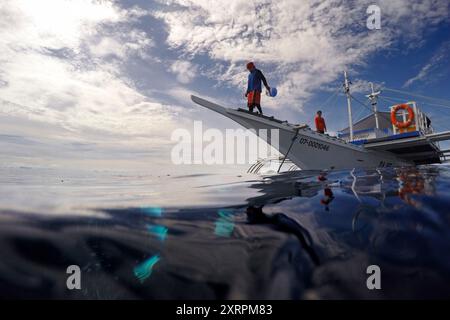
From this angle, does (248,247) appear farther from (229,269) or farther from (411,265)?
(411,265)

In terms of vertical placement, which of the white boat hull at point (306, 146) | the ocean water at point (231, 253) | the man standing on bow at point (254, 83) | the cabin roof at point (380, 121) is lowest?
the ocean water at point (231, 253)

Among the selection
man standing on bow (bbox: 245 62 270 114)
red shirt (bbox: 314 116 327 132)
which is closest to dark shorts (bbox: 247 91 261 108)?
man standing on bow (bbox: 245 62 270 114)

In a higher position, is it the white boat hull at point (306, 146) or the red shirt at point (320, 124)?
the red shirt at point (320, 124)

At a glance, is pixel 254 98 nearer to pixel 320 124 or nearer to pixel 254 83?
pixel 254 83

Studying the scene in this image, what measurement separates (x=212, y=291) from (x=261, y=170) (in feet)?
53.5

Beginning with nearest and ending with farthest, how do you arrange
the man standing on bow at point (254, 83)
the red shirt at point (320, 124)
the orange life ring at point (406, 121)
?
the man standing on bow at point (254, 83)
the red shirt at point (320, 124)
the orange life ring at point (406, 121)

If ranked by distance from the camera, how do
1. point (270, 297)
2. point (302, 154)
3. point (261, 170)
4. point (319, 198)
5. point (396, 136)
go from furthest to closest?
point (261, 170)
point (396, 136)
point (302, 154)
point (319, 198)
point (270, 297)

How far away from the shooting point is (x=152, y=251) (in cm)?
101

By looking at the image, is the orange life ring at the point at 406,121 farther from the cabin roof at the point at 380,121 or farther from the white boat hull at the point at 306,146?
the cabin roof at the point at 380,121

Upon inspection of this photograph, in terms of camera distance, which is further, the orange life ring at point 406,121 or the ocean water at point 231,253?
the orange life ring at point 406,121

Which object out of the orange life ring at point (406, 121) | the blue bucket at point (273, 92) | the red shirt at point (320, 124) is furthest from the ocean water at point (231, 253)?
the orange life ring at point (406, 121)

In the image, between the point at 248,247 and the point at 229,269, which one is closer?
the point at 229,269

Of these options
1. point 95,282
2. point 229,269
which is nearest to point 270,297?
point 229,269

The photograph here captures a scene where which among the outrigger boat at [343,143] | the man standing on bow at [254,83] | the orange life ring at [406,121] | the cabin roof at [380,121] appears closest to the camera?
the man standing on bow at [254,83]
